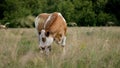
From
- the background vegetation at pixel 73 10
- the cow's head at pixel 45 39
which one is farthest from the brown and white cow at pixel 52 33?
the background vegetation at pixel 73 10

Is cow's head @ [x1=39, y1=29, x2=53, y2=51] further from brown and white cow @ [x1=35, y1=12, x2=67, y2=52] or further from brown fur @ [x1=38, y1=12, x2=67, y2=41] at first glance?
brown fur @ [x1=38, y1=12, x2=67, y2=41]

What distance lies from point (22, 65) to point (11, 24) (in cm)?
3719

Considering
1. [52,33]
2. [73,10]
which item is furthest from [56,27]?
[73,10]

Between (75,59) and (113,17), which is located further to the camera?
(113,17)

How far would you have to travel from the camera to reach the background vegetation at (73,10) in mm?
50609

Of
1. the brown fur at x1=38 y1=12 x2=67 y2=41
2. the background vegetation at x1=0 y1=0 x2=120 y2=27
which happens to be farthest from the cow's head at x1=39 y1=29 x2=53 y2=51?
the background vegetation at x1=0 y1=0 x2=120 y2=27

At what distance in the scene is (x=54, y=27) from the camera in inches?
386

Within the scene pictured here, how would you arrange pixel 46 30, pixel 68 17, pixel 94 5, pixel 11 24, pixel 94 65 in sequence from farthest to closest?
1. pixel 94 5
2. pixel 68 17
3. pixel 11 24
4. pixel 46 30
5. pixel 94 65

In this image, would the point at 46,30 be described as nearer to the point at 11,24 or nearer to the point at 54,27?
the point at 54,27

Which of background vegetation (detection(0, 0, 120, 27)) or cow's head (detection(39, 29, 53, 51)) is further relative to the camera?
background vegetation (detection(0, 0, 120, 27))

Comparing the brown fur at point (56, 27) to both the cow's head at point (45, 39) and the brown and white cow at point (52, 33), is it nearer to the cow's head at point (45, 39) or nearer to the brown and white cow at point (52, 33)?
the brown and white cow at point (52, 33)

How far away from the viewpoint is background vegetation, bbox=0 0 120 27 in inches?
1992

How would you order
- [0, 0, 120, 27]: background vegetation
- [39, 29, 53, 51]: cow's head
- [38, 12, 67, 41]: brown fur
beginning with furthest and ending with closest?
[0, 0, 120, 27]: background vegetation → [38, 12, 67, 41]: brown fur → [39, 29, 53, 51]: cow's head

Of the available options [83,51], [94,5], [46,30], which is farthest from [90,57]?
[94,5]
